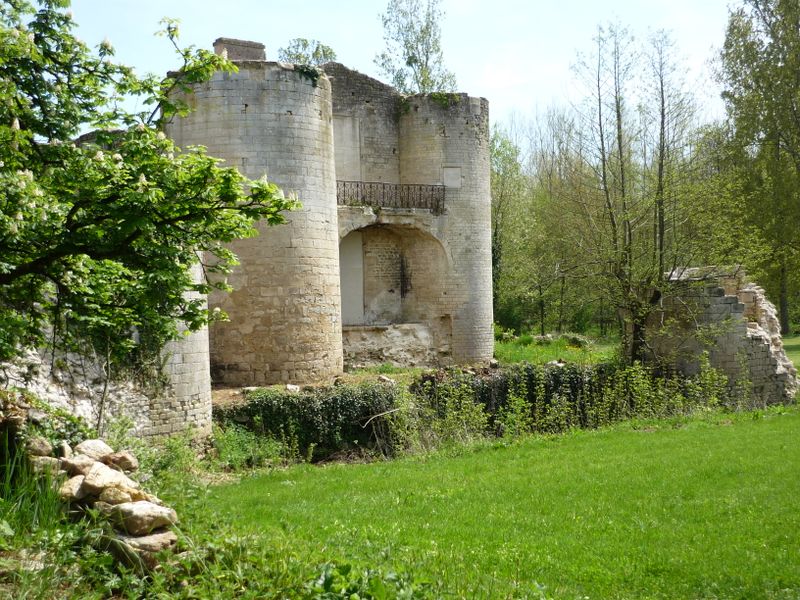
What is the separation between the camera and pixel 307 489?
28.8 ft

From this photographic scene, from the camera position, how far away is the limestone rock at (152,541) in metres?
4.66

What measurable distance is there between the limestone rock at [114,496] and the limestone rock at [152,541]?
0.37 metres

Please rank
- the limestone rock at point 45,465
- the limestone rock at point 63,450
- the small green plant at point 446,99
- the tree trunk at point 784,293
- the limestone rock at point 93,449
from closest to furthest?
the limestone rock at point 45,465, the limestone rock at point 63,450, the limestone rock at point 93,449, the small green plant at point 446,99, the tree trunk at point 784,293

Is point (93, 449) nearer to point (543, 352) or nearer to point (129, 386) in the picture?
point (129, 386)

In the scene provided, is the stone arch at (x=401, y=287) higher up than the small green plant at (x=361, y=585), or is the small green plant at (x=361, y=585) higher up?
the stone arch at (x=401, y=287)

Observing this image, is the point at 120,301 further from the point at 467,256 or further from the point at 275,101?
the point at 467,256

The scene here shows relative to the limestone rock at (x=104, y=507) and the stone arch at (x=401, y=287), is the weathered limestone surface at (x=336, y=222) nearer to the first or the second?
the stone arch at (x=401, y=287)

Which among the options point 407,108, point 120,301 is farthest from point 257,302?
point 407,108

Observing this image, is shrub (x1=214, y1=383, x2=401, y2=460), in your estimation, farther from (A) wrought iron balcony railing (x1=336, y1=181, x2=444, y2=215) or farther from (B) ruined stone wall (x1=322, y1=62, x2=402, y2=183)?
(B) ruined stone wall (x1=322, y1=62, x2=402, y2=183)

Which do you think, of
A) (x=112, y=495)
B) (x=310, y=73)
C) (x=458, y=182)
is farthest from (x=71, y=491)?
(x=458, y=182)

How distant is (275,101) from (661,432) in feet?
29.9

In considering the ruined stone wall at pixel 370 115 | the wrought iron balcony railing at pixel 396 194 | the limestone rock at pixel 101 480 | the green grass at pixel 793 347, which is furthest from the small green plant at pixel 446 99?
the limestone rock at pixel 101 480

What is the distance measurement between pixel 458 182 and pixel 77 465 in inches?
662

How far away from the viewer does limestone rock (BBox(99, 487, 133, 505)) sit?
5.05 meters
